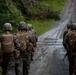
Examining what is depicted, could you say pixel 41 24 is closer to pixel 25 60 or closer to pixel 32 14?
pixel 32 14

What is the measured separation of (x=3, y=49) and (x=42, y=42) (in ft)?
46.1

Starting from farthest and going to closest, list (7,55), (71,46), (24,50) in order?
(71,46)
(24,50)
(7,55)

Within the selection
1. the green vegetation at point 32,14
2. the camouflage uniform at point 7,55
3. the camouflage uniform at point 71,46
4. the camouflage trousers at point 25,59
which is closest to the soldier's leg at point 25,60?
the camouflage trousers at point 25,59

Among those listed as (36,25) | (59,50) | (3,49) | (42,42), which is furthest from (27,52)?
(36,25)

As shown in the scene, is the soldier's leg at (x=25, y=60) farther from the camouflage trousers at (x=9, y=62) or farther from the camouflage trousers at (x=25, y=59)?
the camouflage trousers at (x=9, y=62)

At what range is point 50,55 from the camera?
838 inches

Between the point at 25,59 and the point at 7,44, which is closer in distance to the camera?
the point at 7,44

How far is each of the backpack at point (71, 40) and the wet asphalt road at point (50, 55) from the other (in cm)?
178

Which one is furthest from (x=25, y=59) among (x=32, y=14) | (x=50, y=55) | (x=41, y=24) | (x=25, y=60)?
(x=32, y=14)

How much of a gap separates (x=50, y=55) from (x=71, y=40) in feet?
21.4

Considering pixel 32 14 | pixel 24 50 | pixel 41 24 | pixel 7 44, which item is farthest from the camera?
pixel 32 14

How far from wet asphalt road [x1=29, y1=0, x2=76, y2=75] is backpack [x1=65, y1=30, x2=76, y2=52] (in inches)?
70.2

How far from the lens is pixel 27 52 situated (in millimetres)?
14531

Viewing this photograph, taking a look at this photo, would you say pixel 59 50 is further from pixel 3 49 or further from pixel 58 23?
pixel 58 23
